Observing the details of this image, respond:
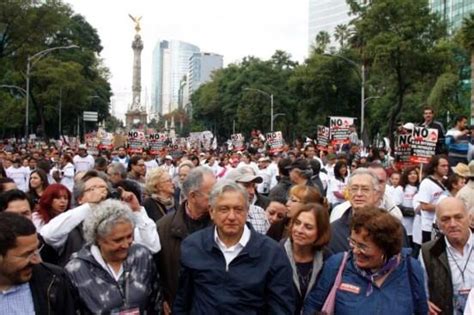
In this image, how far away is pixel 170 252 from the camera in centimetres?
532

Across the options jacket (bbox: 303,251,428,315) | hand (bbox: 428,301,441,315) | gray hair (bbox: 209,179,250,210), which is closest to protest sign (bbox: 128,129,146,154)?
gray hair (bbox: 209,179,250,210)

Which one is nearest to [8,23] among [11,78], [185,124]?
[11,78]

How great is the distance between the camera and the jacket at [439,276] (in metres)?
4.98

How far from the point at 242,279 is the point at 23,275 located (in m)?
1.26

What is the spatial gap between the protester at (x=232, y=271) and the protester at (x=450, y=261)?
1125mm

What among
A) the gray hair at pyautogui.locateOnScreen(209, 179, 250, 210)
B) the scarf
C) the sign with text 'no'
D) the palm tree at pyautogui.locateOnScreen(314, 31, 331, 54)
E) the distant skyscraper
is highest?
the distant skyscraper

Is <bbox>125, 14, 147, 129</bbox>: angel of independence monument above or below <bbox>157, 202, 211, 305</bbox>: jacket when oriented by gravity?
above

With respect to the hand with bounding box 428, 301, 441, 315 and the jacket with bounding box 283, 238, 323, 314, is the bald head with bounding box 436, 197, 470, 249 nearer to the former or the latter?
the hand with bounding box 428, 301, 441, 315

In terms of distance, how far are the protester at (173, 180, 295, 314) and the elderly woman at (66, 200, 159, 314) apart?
262mm

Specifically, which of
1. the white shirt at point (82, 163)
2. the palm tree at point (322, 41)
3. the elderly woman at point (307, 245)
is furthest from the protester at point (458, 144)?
the palm tree at point (322, 41)

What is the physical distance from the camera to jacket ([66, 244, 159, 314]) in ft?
14.6

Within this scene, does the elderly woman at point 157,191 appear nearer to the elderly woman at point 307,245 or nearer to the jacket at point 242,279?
the elderly woman at point 307,245

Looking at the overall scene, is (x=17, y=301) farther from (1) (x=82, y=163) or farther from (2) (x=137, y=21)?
(2) (x=137, y=21)

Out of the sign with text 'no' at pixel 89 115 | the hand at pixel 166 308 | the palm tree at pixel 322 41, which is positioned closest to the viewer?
the hand at pixel 166 308
